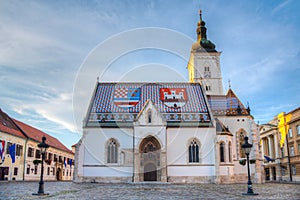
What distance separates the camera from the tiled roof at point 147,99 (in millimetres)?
36062

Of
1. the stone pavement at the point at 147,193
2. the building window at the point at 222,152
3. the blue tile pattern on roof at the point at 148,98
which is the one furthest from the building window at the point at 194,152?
the stone pavement at the point at 147,193

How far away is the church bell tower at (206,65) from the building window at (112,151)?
63.2 feet

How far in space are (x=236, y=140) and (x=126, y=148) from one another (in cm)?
1438

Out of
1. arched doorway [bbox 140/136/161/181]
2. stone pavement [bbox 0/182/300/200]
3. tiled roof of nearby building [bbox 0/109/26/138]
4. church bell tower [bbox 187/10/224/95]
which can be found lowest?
stone pavement [bbox 0/182/300/200]

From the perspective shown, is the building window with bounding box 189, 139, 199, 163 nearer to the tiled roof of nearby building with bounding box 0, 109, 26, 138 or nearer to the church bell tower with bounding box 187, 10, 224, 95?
the church bell tower with bounding box 187, 10, 224, 95

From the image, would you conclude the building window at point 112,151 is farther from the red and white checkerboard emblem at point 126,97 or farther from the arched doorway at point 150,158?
the red and white checkerboard emblem at point 126,97

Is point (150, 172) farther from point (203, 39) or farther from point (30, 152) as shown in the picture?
point (203, 39)

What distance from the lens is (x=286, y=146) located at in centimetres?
4750

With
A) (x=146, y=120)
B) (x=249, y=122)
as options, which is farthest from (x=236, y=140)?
(x=146, y=120)

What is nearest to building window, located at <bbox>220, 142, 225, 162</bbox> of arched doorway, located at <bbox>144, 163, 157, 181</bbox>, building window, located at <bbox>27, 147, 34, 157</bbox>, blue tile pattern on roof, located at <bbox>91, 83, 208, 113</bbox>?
blue tile pattern on roof, located at <bbox>91, 83, 208, 113</bbox>

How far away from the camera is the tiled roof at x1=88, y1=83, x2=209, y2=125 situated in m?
36.1

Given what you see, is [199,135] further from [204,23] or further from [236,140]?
[204,23]

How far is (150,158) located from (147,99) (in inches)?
324

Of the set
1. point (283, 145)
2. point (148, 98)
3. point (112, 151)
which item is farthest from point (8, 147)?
point (283, 145)
